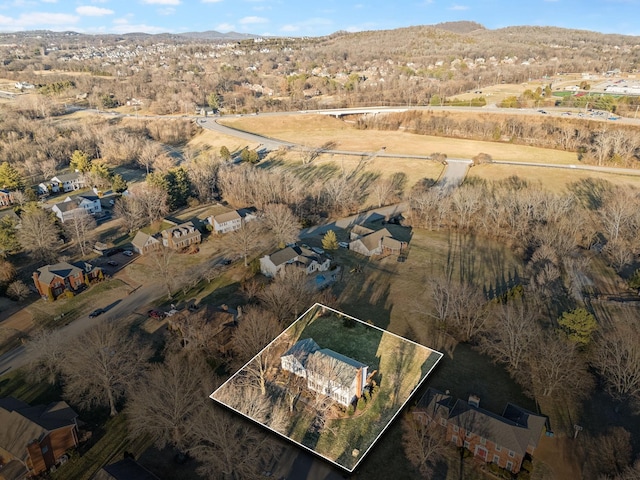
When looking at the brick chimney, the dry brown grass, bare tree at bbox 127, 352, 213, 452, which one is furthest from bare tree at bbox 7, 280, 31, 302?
the dry brown grass

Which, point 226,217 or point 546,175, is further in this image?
point 546,175

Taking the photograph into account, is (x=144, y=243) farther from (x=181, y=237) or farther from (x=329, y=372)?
(x=329, y=372)

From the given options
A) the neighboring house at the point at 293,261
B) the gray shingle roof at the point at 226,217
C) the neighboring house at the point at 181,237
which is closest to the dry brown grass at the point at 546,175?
the neighboring house at the point at 293,261

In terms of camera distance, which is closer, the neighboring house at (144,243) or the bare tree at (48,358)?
the bare tree at (48,358)

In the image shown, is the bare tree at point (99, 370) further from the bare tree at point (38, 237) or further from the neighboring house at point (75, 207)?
the neighboring house at point (75, 207)

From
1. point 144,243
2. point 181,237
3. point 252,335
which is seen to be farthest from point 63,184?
point 252,335
